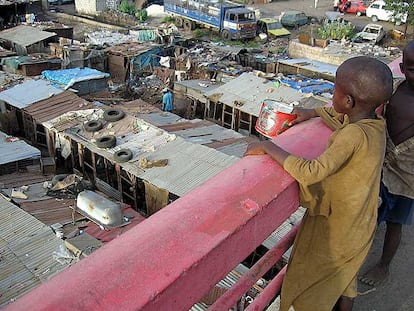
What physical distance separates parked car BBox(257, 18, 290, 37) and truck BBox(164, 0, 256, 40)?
1560 mm

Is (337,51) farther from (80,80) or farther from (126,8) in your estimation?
(126,8)

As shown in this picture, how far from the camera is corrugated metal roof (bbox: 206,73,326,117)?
17844mm

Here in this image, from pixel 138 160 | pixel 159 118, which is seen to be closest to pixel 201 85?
pixel 159 118

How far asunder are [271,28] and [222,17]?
14.1 feet

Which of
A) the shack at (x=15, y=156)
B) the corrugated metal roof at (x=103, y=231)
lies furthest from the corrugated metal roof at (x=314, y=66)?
the corrugated metal roof at (x=103, y=231)

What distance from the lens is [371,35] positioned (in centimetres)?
3291

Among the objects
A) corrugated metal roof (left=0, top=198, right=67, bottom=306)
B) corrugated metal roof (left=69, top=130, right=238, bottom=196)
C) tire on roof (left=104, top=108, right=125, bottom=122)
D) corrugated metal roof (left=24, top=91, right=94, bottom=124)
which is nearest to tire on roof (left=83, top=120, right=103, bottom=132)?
tire on roof (left=104, top=108, right=125, bottom=122)

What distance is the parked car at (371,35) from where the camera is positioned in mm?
32641

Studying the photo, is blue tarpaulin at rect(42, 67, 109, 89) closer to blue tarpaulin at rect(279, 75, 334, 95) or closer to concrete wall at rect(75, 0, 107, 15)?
blue tarpaulin at rect(279, 75, 334, 95)

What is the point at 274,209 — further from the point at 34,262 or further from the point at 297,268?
the point at 34,262

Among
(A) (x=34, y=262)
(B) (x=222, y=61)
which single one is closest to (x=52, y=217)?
(A) (x=34, y=262)

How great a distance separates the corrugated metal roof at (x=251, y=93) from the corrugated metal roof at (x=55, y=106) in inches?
209

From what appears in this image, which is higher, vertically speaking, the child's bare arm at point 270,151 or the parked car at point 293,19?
the child's bare arm at point 270,151

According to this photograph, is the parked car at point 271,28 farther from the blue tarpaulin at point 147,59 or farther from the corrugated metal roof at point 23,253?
the corrugated metal roof at point 23,253
